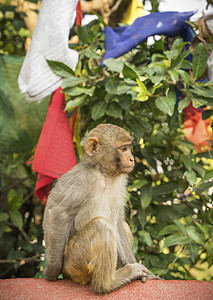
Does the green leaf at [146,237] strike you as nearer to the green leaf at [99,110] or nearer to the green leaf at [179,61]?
the green leaf at [99,110]

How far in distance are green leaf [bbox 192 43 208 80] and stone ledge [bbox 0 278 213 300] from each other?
150cm

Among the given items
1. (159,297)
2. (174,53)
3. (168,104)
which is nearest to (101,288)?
(159,297)

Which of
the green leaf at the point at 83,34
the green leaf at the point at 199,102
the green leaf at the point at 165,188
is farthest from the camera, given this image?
the green leaf at the point at 83,34

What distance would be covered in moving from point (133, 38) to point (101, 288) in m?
1.93

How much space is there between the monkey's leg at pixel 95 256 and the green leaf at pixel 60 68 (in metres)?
1.24

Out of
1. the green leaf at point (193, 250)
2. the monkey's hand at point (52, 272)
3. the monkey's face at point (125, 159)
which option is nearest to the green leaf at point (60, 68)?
the monkey's face at point (125, 159)

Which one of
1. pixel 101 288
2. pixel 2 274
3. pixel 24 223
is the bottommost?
pixel 2 274

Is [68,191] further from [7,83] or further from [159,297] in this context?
[7,83]

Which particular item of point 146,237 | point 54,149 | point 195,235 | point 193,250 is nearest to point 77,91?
point 54,149

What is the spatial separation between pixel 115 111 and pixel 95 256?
1277 millimetres

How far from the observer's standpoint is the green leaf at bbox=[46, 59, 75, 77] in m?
2.60

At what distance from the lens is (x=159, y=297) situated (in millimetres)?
1855

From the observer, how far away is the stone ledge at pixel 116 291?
185cm

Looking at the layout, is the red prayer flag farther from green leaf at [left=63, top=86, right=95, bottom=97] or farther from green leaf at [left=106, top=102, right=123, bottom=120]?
green leaf at [left=106, top=102, right=123, bottom=120]
